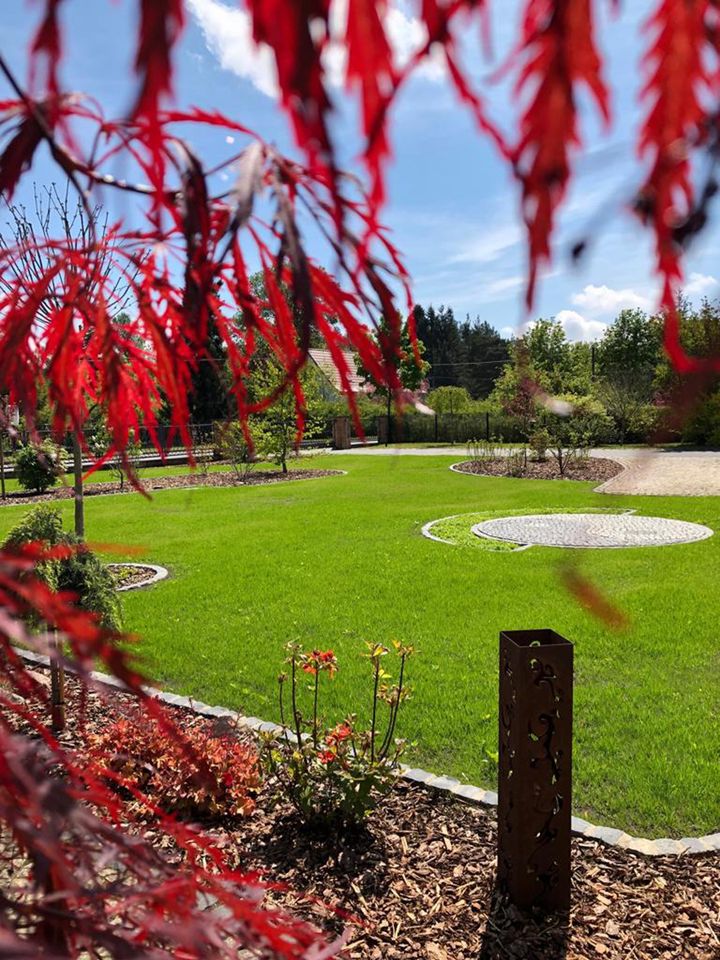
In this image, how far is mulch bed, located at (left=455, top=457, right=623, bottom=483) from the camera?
1817 cm

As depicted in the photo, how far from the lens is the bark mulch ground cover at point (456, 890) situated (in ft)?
9.09

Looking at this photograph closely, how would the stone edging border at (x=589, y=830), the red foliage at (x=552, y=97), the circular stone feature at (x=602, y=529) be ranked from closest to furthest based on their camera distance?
the red foliage at (x=552, y=97) < the stone edging border at (x=589, y=830) < the circular stone feature at (x=602, y=529)

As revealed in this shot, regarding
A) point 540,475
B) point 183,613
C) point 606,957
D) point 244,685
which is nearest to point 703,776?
point 606,957

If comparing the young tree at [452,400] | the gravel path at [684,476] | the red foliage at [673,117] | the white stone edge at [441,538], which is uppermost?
the young tree at [452,400]

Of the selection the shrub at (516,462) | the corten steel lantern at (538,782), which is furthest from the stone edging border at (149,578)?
the shrub at (516,462)

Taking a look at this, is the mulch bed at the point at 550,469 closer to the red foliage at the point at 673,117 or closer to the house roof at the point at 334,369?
the house roof at the point at 334,369

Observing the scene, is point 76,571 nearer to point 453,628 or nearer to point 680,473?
point 453,628

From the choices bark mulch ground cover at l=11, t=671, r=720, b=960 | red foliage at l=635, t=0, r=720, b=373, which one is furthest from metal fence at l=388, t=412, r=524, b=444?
red foliage at l=635, t=0, r=720, b=373

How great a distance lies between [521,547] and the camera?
32.7 ft

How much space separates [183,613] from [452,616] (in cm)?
→ 270

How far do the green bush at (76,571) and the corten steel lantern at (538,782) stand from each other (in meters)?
2.49

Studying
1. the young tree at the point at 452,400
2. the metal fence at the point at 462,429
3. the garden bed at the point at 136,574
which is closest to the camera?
the garden bed at the point at 136,574

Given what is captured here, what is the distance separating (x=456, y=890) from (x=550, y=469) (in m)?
17.4

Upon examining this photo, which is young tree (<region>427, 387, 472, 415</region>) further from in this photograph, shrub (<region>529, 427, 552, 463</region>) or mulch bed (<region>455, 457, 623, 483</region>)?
shrub (<region>529, 427, 552, 463</region>)
